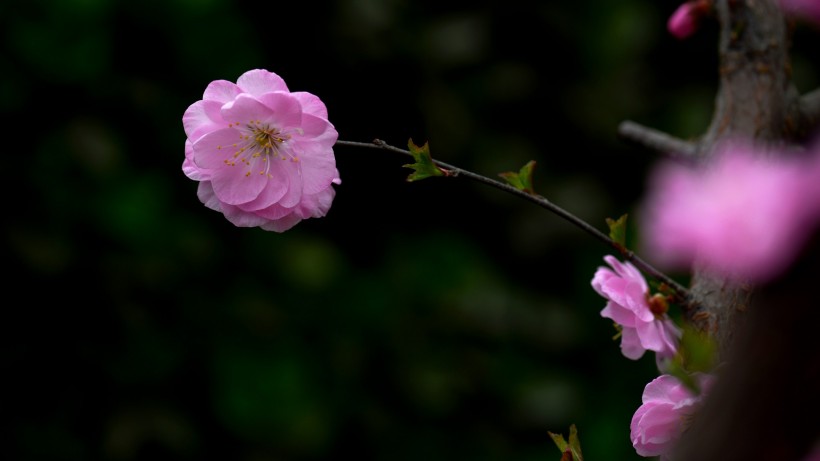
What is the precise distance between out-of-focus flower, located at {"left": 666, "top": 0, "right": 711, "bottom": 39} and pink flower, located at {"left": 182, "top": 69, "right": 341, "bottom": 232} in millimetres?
321

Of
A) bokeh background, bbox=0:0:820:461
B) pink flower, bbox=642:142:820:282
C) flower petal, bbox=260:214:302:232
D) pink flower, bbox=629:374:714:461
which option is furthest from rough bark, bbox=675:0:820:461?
bokeh background, bbox=0:0:820:461

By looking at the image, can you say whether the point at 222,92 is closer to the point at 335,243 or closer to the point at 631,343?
the point at 631,343

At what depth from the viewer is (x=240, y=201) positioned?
0.52m

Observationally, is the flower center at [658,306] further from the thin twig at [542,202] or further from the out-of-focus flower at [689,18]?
the out-of-focus flower at [689,18]

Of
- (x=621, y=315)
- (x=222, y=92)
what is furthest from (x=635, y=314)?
(x=222, y=92)

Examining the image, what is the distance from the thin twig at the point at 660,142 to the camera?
694 millimetres

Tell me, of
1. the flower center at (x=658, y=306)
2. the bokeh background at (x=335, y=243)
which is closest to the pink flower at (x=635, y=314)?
the flower center at (x=658, y=306)

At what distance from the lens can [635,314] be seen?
517 millimetres

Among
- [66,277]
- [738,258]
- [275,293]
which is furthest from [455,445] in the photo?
[738,258]

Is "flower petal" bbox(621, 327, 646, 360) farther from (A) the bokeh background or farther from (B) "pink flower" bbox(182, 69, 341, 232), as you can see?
(A) the bokeh background

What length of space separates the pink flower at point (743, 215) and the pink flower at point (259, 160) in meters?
0.30

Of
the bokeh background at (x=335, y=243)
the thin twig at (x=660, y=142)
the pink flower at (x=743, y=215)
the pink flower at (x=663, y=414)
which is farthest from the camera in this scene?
the bokeh background at (x=335, y=243)

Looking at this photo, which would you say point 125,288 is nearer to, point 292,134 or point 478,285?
point 478,285

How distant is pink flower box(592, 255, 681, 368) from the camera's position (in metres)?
0.51
